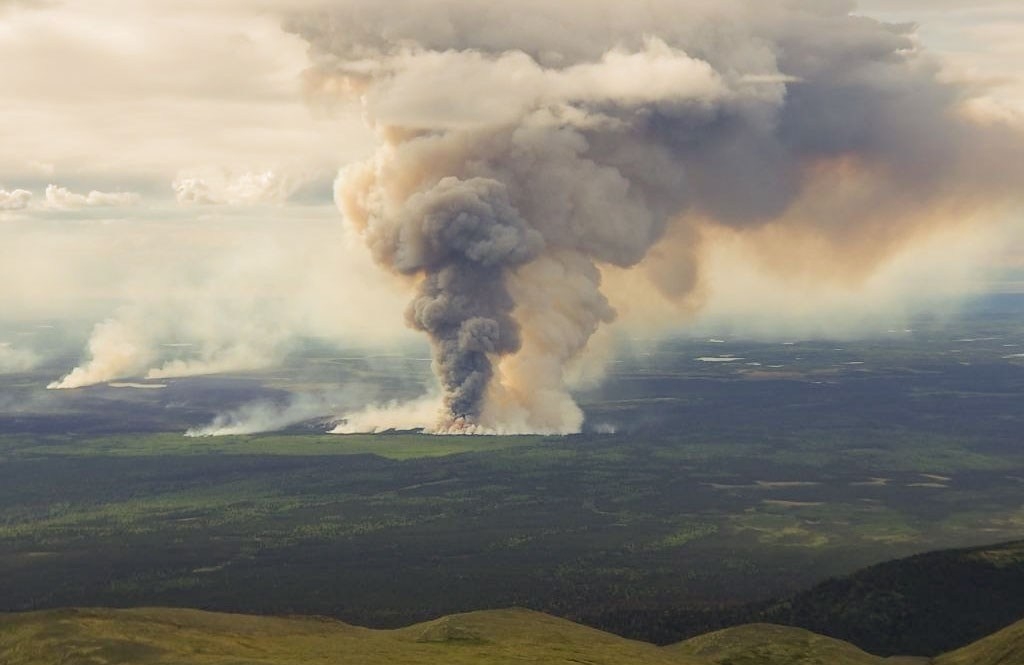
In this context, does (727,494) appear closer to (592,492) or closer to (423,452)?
(592,492)

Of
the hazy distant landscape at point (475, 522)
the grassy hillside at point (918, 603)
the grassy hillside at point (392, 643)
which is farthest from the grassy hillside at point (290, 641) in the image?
the grassy hillside at point (918, 603)

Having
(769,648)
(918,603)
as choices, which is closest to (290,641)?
(769,648)

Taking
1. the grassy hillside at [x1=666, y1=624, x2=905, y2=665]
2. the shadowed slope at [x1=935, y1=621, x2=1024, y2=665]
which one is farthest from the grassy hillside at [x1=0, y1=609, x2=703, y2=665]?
the shadowed slope at [x1=935, y1=621, x2=1024, y2=665]

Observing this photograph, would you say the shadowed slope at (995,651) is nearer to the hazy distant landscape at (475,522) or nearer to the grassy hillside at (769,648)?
the grassy hillside at (769,648)

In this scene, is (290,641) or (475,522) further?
(475,522)

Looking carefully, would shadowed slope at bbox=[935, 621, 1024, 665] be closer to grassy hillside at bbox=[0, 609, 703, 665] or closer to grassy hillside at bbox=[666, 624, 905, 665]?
grassy hillside at bbox=[666, 624, 905, 665]

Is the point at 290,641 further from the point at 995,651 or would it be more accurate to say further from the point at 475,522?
the point at 475,522
